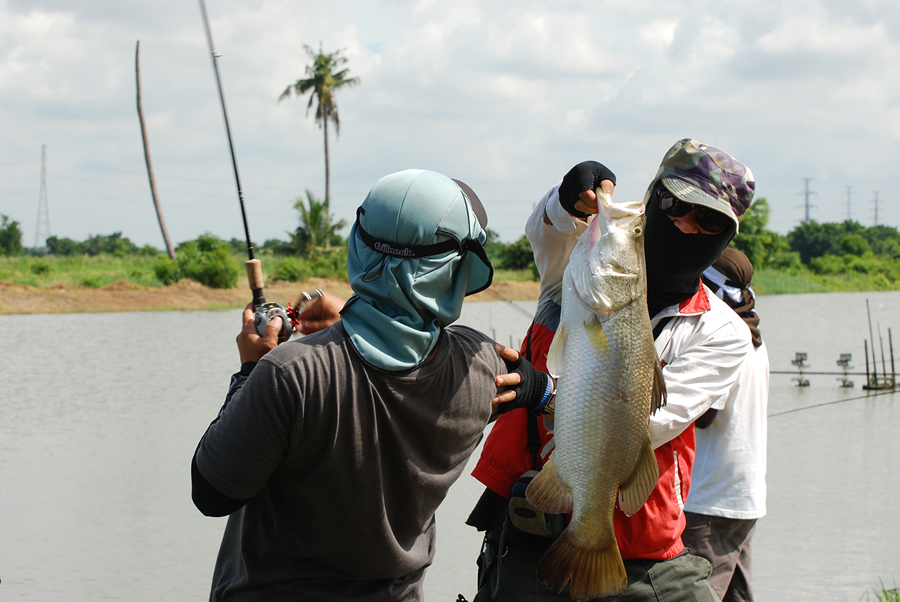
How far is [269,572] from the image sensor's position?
5.61 ft

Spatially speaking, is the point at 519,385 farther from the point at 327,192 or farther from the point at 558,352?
the point at 327,192

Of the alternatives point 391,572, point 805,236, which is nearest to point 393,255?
point 391,572

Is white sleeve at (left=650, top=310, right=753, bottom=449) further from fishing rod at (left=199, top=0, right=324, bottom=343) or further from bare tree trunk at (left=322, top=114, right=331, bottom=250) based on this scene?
bare tree trunk at (left=322, top=114, right=331, bottom=250)

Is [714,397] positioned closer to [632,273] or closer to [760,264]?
[632,273]

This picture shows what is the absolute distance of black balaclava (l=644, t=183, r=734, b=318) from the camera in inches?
88.7

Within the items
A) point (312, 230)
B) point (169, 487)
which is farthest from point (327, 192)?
point (169, 487)

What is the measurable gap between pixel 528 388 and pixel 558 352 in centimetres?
15

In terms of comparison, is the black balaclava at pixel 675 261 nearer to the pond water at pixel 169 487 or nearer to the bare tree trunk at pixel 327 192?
the pond water at pixel 169 487

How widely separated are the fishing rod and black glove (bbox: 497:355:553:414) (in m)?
0.56

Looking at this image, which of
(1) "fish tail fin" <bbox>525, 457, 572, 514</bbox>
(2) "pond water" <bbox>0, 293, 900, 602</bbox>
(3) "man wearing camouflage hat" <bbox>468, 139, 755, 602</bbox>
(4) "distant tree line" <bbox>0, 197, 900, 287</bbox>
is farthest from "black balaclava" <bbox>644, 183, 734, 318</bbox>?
(4) "distant tree line" <bbox>0, 197, 900, 287</bbox>

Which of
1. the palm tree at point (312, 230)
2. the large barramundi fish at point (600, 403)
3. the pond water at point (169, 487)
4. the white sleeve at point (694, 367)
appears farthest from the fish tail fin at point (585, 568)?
the palm tree at point (312, 230)

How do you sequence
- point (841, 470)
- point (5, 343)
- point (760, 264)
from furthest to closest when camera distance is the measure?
point (760, 264) → point (5, 343) → point (841, 470)

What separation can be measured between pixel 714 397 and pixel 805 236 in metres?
71.2

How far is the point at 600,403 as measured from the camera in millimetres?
1856
